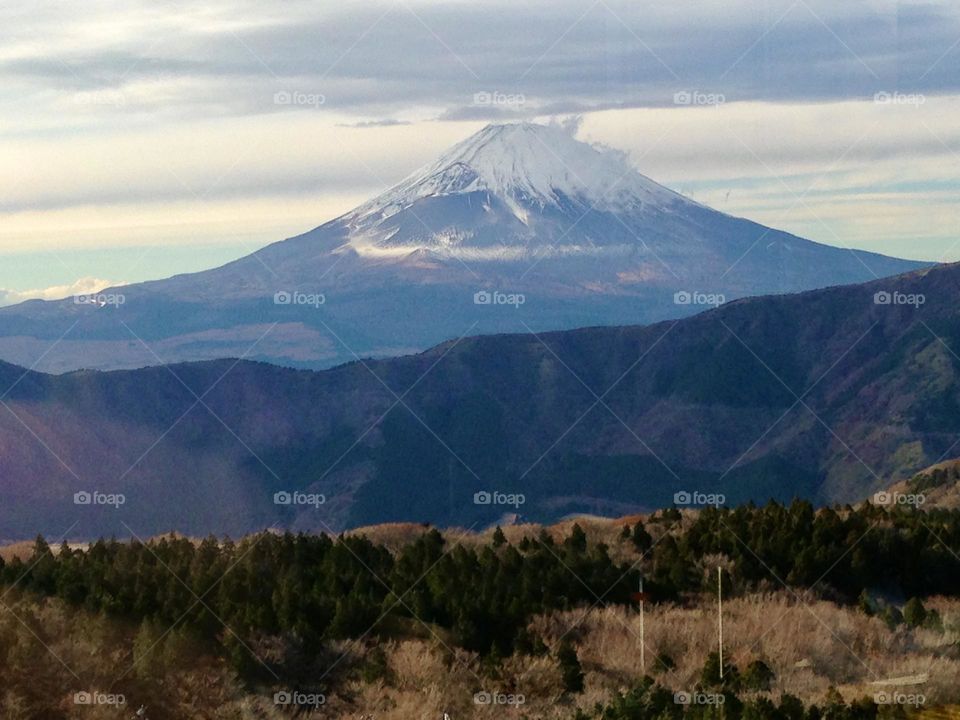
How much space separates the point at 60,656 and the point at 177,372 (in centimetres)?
12509

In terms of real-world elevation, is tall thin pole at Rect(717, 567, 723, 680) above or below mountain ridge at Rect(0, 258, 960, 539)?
below

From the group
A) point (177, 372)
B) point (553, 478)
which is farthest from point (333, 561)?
point (177, 372)

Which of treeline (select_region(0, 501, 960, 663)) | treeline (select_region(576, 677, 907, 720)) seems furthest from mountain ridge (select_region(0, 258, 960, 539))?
treeline (select_region(576, 677, 907, 720))
